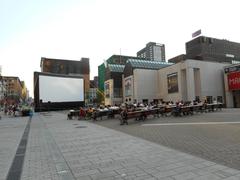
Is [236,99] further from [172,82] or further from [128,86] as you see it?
[128,86]

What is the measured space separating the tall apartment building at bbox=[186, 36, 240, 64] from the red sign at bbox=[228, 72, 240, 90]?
35.3 meters

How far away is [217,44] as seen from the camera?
9075cm

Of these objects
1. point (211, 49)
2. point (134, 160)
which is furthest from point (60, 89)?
point (211, 49)

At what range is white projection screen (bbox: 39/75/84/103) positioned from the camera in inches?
2228

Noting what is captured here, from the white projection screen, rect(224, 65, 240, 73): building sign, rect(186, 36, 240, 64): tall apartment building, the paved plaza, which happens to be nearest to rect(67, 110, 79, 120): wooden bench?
the paved plaza

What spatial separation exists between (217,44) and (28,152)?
95203 millimetres

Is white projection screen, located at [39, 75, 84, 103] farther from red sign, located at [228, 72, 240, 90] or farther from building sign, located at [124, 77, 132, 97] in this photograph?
red sign, located at [228, 72, 240, 90]

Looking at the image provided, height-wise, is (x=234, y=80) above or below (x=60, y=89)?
below

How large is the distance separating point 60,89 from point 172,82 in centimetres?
2972

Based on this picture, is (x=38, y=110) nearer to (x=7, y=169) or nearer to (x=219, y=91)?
(x=219, y=91)

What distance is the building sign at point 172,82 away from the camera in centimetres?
4728

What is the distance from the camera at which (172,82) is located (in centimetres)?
4872

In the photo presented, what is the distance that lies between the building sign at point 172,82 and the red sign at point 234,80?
1002 centimetres

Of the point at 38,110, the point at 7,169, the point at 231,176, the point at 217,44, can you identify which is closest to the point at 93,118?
the point at 7,169
